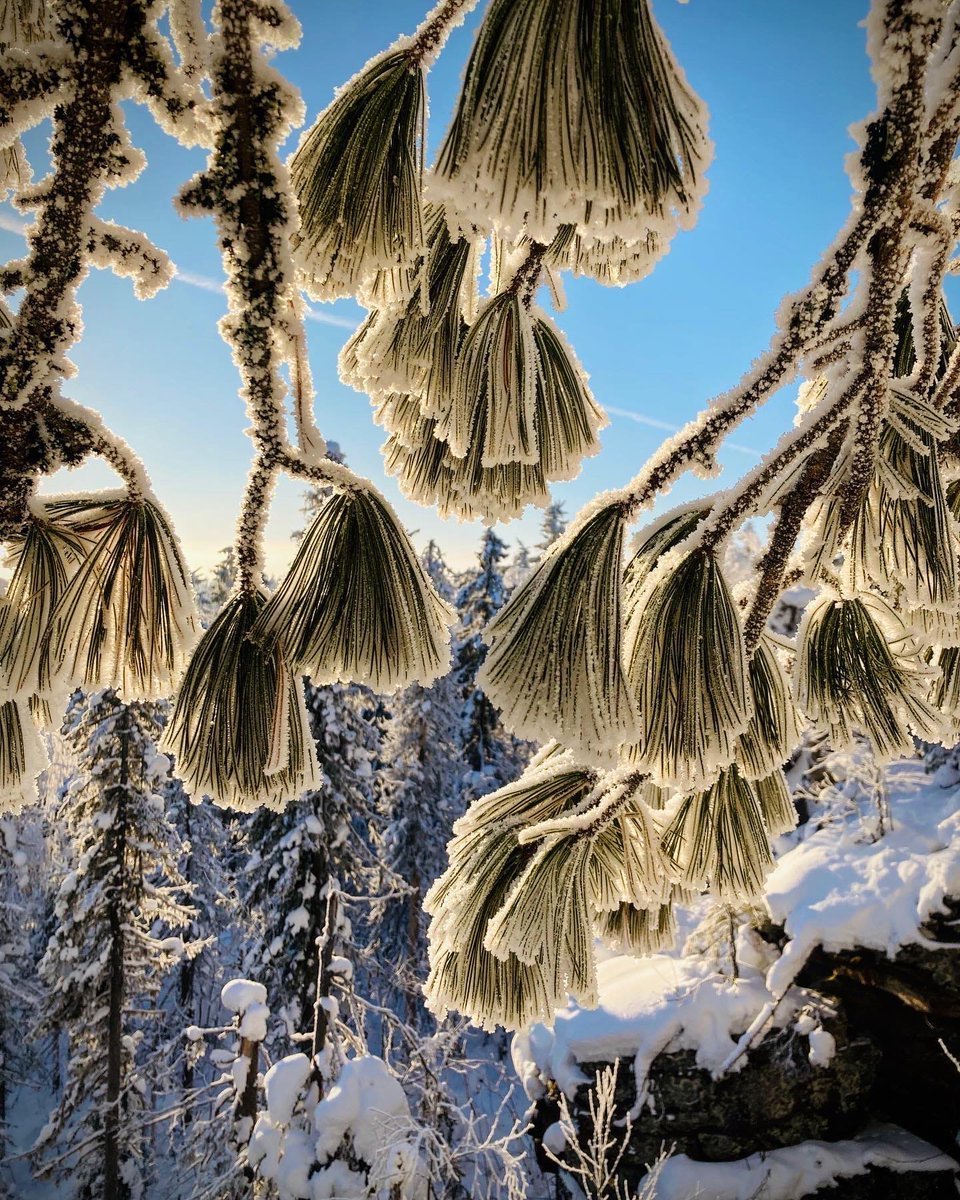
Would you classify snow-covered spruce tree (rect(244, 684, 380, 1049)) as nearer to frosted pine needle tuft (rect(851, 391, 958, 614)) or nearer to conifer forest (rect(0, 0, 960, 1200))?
conifer forest (rect(0, 0, 960, 1200))

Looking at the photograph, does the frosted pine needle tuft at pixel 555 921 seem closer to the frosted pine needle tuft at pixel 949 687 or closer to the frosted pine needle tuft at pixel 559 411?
the frosted pine needle tuft at pixel 559 411

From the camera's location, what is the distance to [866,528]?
3.80ft

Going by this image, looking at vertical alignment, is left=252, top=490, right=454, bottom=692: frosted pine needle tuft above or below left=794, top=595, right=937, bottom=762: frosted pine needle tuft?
above

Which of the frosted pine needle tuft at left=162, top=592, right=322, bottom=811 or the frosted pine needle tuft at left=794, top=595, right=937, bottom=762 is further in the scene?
the frosted pine needle tuft at left=794, top=595, right=937, bottom=762

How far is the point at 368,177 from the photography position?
1.10 meters

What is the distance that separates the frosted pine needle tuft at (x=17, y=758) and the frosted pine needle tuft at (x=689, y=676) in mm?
1249

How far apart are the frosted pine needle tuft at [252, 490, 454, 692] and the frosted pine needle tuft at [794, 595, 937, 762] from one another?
2.39 feet

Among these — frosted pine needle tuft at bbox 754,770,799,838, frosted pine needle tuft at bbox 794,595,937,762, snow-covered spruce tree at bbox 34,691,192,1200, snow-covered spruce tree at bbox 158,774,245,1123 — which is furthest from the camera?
snow-covered spruce tree at bbox 158,774,245,1123

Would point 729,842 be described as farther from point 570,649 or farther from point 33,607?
point 33,607

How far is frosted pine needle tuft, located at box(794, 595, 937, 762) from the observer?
1269 mm

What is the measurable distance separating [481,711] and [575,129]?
754 inches

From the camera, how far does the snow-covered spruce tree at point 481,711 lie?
18.1m

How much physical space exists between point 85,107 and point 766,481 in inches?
43.3

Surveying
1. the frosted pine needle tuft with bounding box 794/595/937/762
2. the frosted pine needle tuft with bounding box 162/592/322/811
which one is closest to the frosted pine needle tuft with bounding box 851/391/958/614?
the frosted pine needle tuft with bounding box 794/595/937/762
